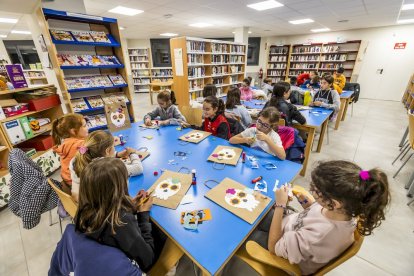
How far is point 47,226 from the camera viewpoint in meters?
1.97

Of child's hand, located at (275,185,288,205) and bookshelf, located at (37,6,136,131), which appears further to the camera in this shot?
bookshelf, located at (37,6,136,131)

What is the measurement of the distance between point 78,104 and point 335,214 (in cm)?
346

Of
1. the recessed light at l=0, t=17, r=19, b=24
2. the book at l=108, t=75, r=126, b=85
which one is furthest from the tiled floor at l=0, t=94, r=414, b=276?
the recessed light at l=0, t=17, r=19, b=24

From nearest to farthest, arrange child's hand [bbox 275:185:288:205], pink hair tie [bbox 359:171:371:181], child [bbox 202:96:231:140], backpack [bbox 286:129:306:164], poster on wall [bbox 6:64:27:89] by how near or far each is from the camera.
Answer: pink hair tie [bbox 359:171:371:181], child's hand [bbox 275:185:288:205], backpack [bbox 286:129:306:164], child [bbox 202:96:231:140], poster on wall [bbox 6:64:27:89]

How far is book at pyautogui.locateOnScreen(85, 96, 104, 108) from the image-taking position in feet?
10.1

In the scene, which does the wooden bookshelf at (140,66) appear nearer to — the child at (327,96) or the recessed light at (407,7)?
the child at (327,96)

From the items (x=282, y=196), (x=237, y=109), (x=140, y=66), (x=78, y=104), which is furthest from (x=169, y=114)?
(x=140, y=66)

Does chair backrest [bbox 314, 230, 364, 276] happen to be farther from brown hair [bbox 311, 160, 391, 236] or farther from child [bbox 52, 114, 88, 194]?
child [bbox 52, 114, 88, 194]

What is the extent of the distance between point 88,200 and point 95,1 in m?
4.76

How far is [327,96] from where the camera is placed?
3.67m

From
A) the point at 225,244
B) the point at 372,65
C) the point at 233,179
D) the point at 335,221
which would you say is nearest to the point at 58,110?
the point at 233,179

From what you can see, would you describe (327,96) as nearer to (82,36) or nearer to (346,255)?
(346,255)

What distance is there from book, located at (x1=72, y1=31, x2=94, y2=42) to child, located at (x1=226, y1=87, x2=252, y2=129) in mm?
2271

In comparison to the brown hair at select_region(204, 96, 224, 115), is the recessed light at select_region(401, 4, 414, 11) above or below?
above
